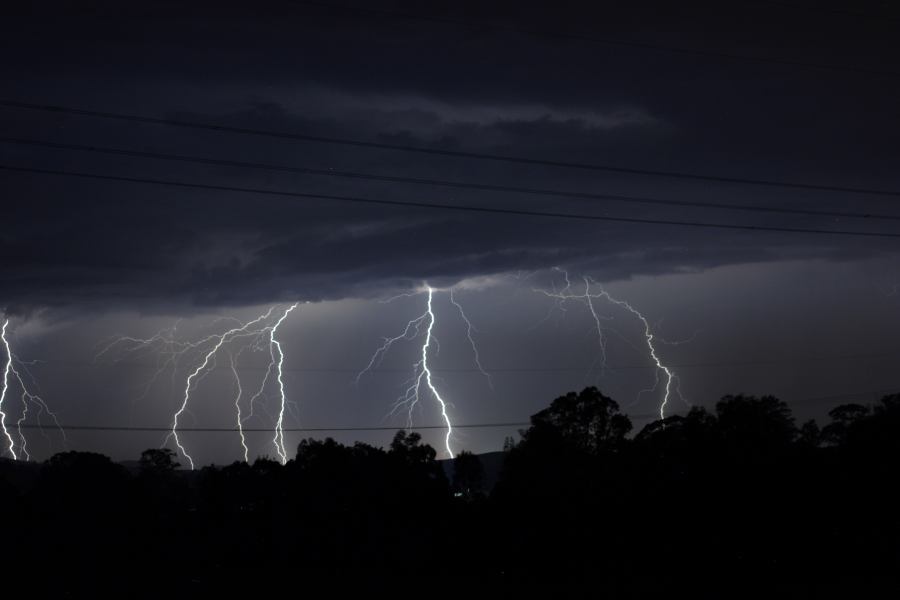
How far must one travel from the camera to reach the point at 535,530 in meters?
37.9

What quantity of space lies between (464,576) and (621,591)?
243 inches

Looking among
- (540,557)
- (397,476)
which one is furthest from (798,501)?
(397,476)

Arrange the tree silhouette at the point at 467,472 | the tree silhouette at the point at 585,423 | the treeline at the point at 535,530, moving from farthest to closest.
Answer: the tree silhouette at the point at 467,472, the tree silhouette at the point at 585,423, the treeline at the point at 535,530

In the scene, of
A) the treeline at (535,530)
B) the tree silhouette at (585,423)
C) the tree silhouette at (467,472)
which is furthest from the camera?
the tree silhouette at (467,472)

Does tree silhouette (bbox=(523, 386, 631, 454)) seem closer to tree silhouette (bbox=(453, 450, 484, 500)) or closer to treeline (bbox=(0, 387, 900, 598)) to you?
treeline (bbox=(0, 387, 900, 598))

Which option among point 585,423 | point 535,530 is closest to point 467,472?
point 585,423

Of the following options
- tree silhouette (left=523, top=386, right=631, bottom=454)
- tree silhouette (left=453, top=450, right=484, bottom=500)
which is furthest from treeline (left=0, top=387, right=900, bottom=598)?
tree silhouette (left=453, top=450, right=484, bottom=500)

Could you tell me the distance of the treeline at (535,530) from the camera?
33406 mm

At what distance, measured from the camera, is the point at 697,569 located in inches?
1347

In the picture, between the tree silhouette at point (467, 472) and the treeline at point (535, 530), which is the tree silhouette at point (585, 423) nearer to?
the treeline at point (535, 530)

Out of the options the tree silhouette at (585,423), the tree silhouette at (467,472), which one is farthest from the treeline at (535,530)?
the tree silhouette at (467,472)

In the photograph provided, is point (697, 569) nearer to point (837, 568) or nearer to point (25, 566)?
point (837, 568)

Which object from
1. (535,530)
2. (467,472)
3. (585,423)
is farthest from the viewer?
(467,472)

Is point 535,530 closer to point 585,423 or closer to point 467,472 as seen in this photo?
point 585,423
